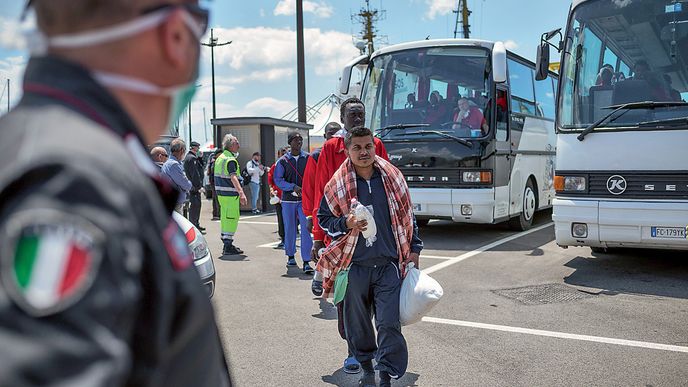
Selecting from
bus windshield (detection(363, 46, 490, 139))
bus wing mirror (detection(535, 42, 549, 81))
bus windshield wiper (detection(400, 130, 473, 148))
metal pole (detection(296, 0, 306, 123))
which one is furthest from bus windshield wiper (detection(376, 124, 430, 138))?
metal pole (detection(296, 0, 306, 123))

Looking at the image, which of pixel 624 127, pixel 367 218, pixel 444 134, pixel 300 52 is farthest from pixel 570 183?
pixel 300 52

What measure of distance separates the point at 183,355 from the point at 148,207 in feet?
0.93

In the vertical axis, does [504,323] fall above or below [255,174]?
below

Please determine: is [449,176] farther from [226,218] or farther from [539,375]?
[539,375]

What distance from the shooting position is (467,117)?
33.3ft

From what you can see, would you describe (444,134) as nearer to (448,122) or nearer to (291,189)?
(448,122)

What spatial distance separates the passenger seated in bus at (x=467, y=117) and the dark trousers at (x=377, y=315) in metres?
6.49

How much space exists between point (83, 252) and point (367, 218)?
3123 mm

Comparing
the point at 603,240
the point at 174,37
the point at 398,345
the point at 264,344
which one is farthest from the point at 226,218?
the point at 174,37

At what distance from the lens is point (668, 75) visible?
22.4 ft

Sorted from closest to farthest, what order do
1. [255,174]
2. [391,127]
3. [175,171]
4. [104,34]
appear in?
[104,34], [175,171], [391,127], [255,174]

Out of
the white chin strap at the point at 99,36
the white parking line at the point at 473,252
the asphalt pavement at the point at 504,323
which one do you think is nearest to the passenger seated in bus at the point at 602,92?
the asphalt pavement at the point at 504,323

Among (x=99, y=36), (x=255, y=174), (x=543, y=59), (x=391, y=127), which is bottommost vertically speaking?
(x=255, y=174)

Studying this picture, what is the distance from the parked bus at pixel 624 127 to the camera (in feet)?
21.6
